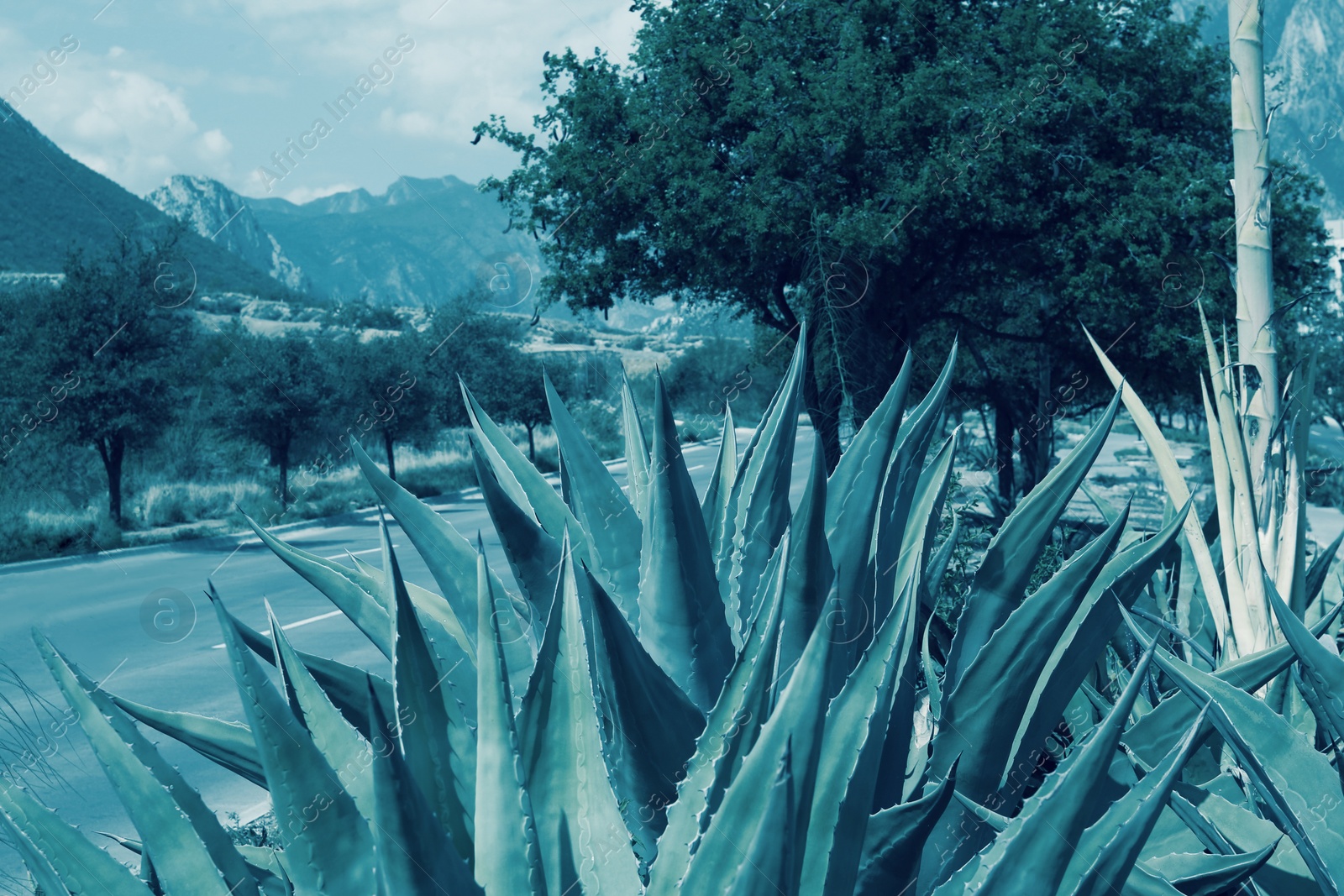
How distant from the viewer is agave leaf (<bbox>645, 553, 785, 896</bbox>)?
39.1 inches

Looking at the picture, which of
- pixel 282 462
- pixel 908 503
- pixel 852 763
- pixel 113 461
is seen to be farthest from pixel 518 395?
pixel 852 763

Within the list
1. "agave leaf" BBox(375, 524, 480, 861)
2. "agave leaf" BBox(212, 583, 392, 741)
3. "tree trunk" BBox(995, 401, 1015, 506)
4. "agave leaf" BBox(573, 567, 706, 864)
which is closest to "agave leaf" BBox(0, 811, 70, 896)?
"agave leaf" BBox(375, 524, 480, 861)

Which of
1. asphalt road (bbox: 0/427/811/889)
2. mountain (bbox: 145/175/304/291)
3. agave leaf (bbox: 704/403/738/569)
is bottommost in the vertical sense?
asphalt road (bbox: 0/427/811/889)

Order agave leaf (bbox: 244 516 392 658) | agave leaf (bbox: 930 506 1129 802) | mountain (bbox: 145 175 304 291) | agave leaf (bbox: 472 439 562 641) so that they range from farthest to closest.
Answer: mountain (bbox: 145 175 304 291), agave leaf (bbox: 244 516 392 658), agave leaf (bbox: 930 506 1129 802), agave leaf (bbox: 472 439 562 641)

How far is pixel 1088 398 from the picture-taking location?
16734 mm

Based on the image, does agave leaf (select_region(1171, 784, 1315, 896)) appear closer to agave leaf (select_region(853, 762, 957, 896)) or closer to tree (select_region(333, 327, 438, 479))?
agave leaf (select_region(853, 762, 957, 896))

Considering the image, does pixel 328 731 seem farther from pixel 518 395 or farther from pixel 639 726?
pixel 518 395

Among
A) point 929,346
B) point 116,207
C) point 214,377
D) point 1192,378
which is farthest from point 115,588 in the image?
point 116,207

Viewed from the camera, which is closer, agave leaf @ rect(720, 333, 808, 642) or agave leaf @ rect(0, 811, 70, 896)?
agave leaf @ rect(0, 811, 70, 896)

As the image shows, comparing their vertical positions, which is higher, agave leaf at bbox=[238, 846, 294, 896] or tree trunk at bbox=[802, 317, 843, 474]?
tree trunk at bbox=[802, 317, 843, 474]

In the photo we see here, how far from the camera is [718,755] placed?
3.49 ft

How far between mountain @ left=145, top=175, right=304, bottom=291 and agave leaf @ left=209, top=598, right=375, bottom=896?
11343cm

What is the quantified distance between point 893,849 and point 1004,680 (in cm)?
40

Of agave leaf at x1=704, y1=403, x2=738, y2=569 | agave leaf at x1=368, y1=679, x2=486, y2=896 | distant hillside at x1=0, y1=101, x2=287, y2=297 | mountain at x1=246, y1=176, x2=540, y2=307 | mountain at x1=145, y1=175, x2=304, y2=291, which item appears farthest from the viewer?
mountain at x1=246, y1=176, x2=540, y2=307
